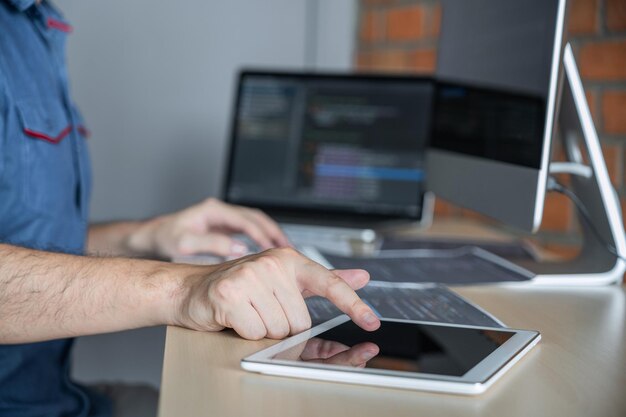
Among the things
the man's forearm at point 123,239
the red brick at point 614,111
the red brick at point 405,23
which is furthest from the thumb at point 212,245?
the red brick at point 405,23

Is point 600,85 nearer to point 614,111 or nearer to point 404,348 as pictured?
point 614,111

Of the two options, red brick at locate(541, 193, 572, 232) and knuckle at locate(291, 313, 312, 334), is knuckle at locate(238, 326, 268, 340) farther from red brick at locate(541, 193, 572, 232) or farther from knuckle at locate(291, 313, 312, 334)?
red brick at locate(541, 193, 572, 232)

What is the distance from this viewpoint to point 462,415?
58 centimetres

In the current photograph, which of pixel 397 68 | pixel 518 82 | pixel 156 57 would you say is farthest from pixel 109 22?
pixel 518 82

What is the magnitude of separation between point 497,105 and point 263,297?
591mm

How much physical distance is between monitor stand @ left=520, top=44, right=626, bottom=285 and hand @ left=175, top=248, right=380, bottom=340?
44 centimetres

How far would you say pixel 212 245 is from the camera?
1.21 m

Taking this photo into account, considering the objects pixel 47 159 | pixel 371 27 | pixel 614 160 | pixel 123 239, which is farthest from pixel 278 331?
pixel 371 27

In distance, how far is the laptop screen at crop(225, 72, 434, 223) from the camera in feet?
5.68

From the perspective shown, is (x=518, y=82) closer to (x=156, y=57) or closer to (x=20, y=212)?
(x=20, y=212)

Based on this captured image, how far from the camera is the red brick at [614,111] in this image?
5.00 ft

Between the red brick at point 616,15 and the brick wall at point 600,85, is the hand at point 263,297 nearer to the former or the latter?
the brick wall at point 600,85

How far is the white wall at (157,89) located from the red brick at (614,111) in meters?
0.97

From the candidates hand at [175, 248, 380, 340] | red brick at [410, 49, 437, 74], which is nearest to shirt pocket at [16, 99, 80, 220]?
hand at [175, 248, 380, 340]
